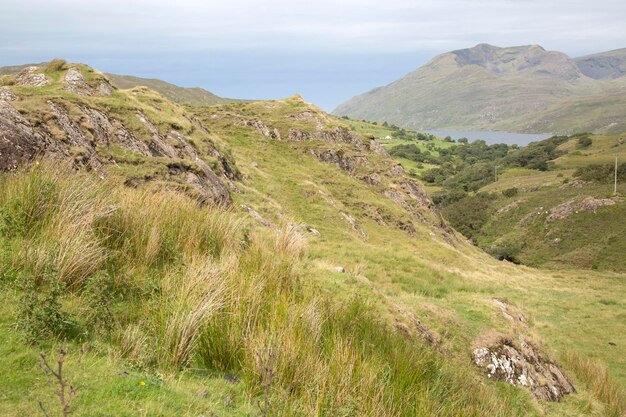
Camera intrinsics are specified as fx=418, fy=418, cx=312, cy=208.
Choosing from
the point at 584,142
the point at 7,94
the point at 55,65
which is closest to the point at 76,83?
the point at 55,65

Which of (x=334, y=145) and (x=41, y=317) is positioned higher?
(x=41, y=317)

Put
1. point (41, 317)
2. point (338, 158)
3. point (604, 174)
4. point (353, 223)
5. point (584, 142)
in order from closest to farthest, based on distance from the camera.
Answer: point (41, 317) < point (353, 223) < point (338, 158) < point (604, 174) < point (584, 142)

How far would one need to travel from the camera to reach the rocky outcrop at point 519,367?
36.7 feet

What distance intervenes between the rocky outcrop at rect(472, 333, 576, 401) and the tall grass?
436 cm

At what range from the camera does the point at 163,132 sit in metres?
27.0

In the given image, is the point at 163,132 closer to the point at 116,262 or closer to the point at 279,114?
the point at 116,262

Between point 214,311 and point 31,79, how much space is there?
28016 mm

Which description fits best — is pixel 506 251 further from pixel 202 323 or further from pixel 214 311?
pixel 202 323

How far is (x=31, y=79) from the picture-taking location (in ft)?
85.9

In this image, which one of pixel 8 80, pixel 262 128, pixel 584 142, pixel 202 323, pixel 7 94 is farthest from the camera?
pixel 584 142

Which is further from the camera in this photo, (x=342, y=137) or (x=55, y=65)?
(x=342, y=137)

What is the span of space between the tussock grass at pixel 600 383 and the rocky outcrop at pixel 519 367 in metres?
0.95

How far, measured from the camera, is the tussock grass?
12.0m

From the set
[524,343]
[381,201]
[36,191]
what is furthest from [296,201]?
[36,191]
